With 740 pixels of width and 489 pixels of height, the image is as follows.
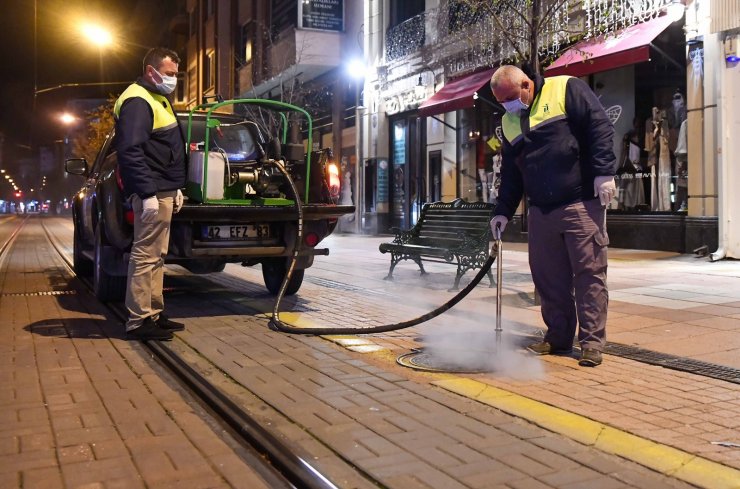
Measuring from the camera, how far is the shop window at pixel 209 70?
39.9 metres

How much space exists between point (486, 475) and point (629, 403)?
4.39 feet

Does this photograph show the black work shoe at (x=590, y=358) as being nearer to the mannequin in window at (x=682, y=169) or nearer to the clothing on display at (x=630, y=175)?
the mannequin in window at (x=682, y=169)

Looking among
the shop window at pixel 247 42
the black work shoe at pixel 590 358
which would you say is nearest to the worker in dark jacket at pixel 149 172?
the black work shoe at pixel 590 358

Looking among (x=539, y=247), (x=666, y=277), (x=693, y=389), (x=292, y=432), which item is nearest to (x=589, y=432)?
(x=693, y=389)

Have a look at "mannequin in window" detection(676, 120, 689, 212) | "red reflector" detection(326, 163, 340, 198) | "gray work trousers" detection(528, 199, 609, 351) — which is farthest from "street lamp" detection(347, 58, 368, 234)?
"gray work trousers" detection(528, 199, 609, 351)

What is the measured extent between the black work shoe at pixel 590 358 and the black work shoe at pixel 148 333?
3.09 m

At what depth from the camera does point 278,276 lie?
27.4ft

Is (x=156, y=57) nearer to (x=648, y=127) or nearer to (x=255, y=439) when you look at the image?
(x=255, y=439)

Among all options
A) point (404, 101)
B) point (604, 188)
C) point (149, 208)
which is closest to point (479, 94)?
point (404, 101)

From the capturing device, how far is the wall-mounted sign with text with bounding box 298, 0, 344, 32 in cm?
2331

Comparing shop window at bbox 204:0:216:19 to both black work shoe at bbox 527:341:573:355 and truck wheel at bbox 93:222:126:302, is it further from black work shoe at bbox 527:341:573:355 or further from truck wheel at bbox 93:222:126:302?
black work shoe at bbox 527:341:573:355

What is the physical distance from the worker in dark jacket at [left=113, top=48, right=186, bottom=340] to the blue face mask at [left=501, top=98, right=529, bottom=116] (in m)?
2.61

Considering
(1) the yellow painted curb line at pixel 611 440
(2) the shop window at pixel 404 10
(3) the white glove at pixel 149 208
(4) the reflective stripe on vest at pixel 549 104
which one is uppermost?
(2) the shop window at pixel 404 10

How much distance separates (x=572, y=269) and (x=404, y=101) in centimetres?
1684
